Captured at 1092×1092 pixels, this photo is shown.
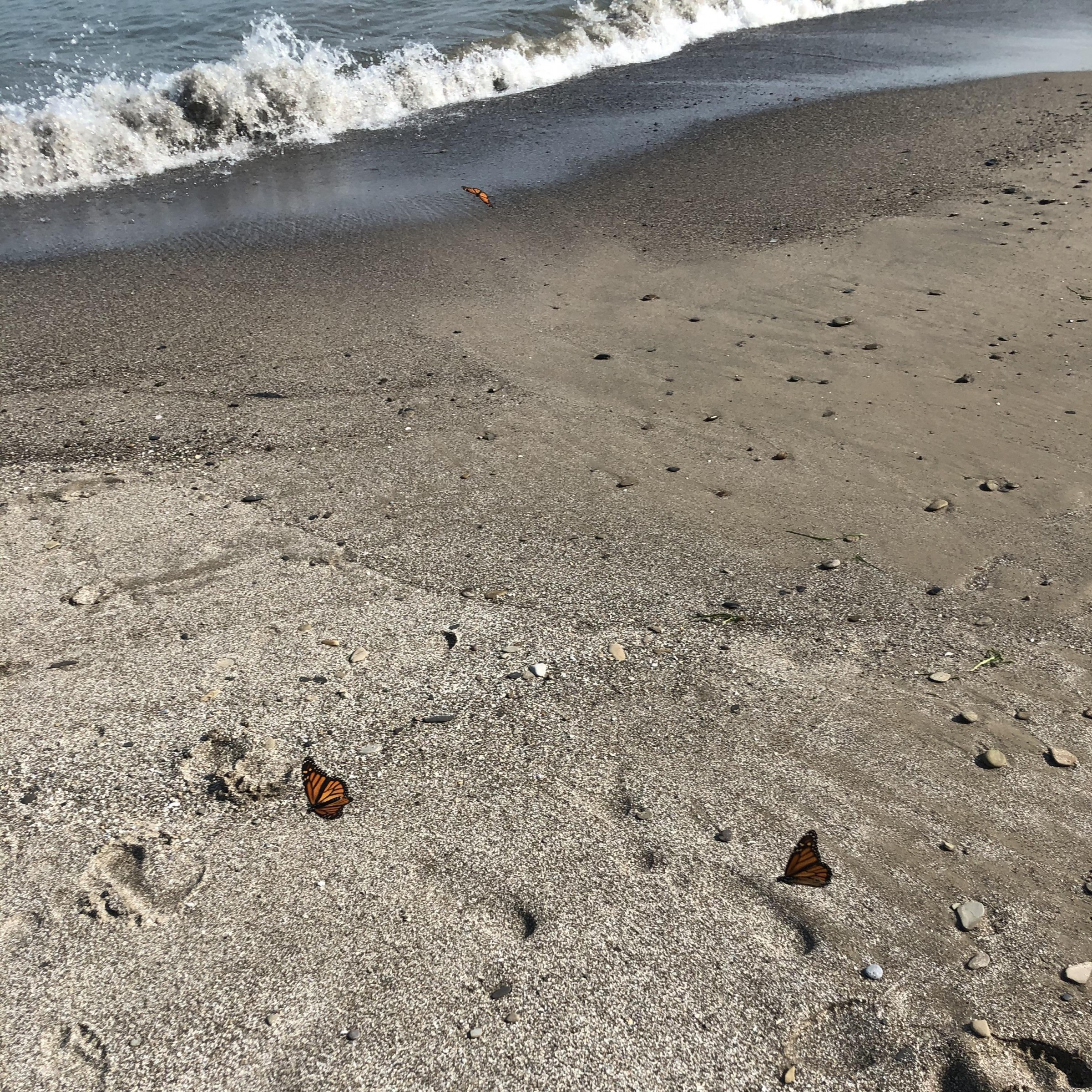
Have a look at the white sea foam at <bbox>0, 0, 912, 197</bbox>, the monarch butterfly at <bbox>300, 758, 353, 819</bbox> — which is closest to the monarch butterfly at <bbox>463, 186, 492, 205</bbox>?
the white sea foam at <bbox>0, 0, 912, 197</bbox>

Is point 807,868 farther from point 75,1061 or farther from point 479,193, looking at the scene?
point 479,193

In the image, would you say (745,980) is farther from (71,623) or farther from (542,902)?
(71,623)

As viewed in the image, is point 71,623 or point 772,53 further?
point 772,53

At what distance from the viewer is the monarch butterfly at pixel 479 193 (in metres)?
7.37

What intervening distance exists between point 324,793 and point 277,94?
29.6 feet

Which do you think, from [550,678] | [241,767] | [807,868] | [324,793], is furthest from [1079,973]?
[241,767]

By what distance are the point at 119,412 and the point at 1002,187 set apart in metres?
6.35

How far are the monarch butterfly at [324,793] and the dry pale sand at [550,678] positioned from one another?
32 mm

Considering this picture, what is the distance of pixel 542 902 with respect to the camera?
2.33 m

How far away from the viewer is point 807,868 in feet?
7.86

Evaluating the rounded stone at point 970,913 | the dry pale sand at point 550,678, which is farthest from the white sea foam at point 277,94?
the rounded stone at point 970,913

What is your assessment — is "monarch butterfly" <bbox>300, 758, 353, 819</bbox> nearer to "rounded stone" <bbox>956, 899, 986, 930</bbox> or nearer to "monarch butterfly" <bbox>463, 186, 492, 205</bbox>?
"rounded stone" <bbox>956, 899, 986, 930</bbox>

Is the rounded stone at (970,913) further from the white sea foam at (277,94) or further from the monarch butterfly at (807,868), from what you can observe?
the white sea foam at (277,94)

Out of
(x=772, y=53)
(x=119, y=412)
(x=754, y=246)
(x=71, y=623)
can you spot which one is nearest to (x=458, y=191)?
(x=754, y=246)
